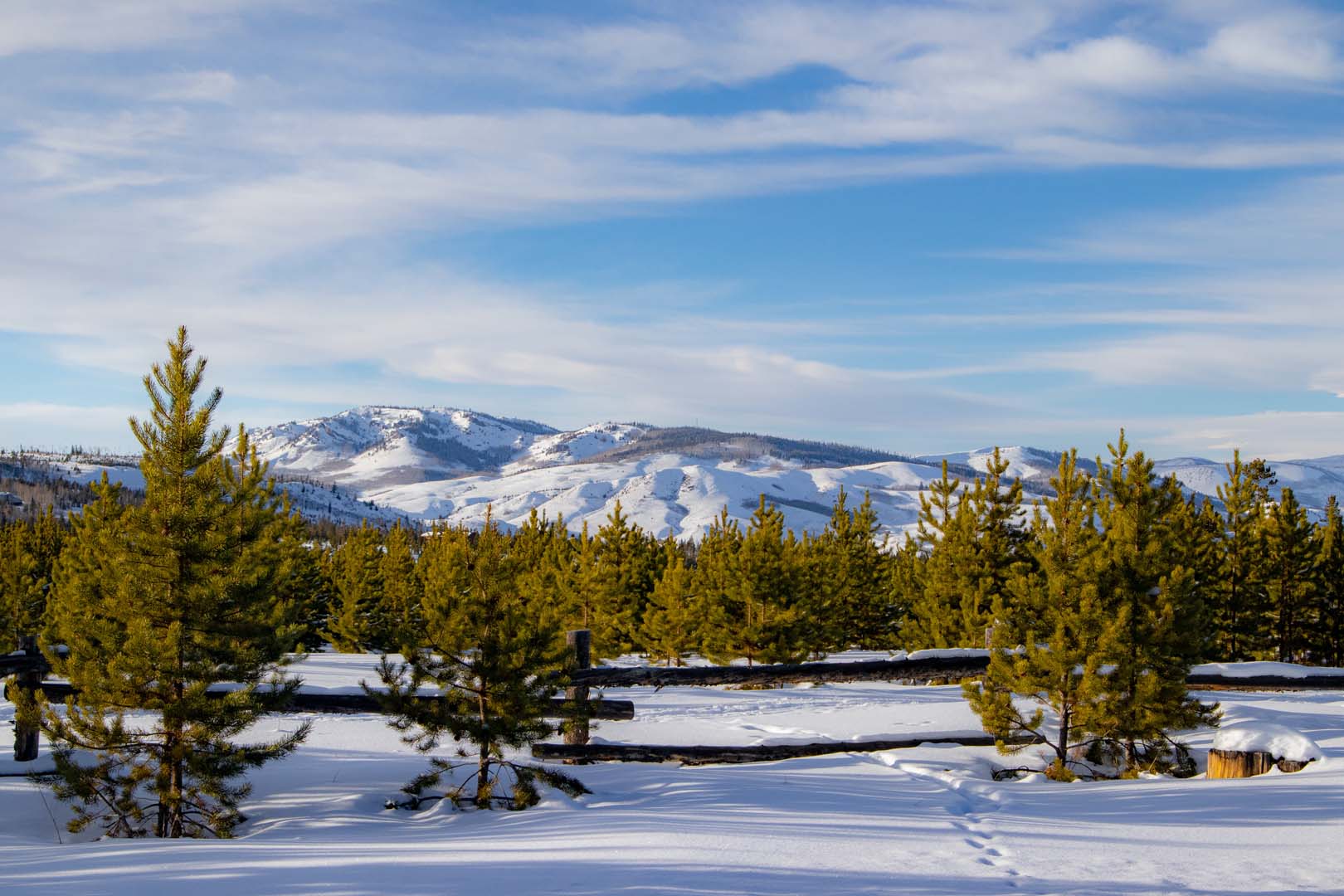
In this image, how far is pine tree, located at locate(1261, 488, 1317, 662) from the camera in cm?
3025

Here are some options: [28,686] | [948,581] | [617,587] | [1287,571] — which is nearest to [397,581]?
[617,587]

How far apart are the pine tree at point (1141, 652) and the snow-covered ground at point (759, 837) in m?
0.81

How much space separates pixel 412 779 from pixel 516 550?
2526 mm

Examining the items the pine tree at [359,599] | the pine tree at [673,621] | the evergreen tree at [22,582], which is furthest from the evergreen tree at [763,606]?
the evergreen tree at [22,582]

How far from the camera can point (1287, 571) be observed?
30.4 metres

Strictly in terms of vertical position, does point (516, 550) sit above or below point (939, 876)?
above

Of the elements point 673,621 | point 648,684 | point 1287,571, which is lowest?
point 673,621

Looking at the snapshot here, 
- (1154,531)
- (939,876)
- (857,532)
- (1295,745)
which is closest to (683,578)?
(857,532)

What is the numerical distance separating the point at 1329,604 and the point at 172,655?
37.6m

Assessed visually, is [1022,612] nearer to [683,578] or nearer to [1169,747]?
[1169,747]

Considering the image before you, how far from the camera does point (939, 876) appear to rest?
5.26 meters

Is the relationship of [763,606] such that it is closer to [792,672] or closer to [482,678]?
[792,672]

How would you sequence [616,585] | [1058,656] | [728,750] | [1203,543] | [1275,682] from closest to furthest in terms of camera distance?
[1058,656] < [728,750] < [1275,682] < [1203,543] < [616,585]

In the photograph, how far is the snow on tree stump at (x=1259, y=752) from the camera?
891 centimetres
